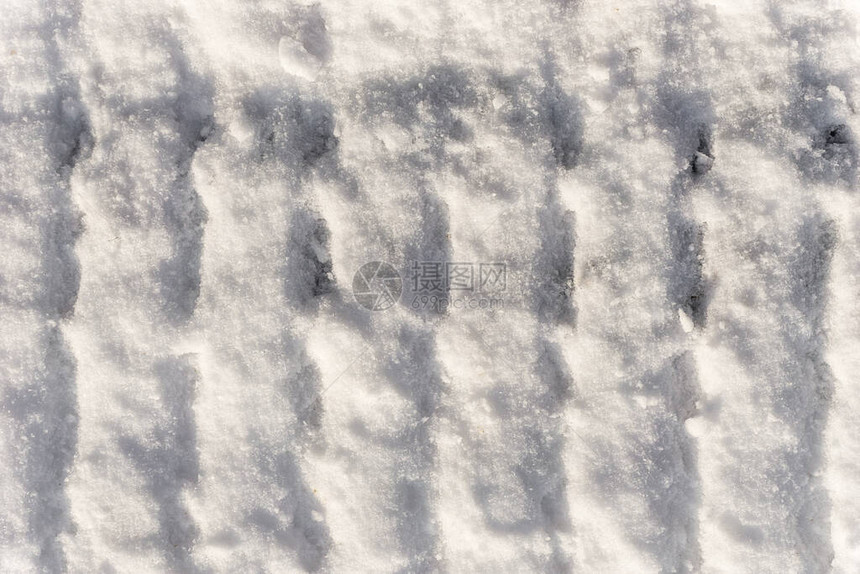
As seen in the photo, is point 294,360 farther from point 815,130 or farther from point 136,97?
point 815,130

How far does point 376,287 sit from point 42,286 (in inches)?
19.1

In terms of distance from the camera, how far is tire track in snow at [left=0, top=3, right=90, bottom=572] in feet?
2.65

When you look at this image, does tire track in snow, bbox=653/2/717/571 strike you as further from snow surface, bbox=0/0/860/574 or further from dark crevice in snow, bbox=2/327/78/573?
dark crevice in snow, bbox=2/327/78/573

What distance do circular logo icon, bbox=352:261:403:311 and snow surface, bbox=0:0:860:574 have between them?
0.02 m

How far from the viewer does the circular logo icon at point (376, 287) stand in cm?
79

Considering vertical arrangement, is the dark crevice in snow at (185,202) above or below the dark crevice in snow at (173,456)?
above

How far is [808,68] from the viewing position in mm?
826

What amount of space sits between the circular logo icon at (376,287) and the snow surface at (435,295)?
2 cm

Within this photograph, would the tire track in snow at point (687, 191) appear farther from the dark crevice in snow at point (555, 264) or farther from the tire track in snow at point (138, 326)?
the tire track in snow at point (138, 326)

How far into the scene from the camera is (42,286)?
807 millimetres

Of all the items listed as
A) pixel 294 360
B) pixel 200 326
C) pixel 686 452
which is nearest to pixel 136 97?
pixel 200 326

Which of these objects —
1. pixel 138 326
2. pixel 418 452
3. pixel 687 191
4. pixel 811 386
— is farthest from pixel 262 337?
pixel 811 386

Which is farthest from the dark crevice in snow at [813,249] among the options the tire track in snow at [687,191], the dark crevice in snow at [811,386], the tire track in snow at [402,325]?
the tire track in snow at [402,325]

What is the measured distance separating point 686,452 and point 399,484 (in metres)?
0.42
